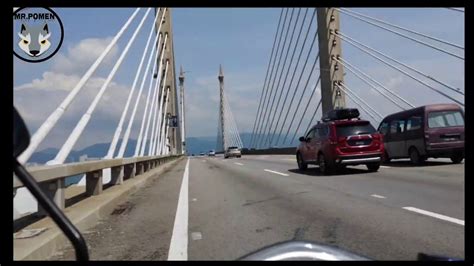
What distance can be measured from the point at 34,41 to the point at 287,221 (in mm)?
4420

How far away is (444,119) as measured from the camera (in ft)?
60.6

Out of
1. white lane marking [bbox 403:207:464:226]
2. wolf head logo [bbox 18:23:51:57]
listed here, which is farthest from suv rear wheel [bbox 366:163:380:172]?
wolf head logo [bbox 18:23:51:57]

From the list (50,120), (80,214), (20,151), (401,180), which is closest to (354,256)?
(20,151)

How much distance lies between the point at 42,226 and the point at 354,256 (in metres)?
5.17

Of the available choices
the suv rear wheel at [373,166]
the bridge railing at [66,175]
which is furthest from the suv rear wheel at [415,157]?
the bridge railing at [66,175]

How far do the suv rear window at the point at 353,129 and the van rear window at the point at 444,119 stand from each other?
93.4 inches

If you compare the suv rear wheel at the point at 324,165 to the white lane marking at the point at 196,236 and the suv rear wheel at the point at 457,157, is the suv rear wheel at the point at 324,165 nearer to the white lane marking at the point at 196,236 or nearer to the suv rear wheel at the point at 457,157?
the suv rear wheel at the point at 457,157

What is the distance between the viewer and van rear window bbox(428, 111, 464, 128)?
18.4 meters

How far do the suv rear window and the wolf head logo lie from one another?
12.0m

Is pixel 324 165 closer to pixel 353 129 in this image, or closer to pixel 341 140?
pixel 341 140

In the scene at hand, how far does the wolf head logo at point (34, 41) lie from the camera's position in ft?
22.5

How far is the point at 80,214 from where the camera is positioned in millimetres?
8094

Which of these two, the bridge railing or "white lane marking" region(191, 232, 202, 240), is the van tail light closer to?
the bridge railing
